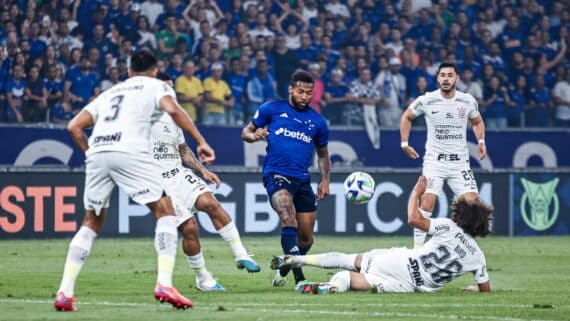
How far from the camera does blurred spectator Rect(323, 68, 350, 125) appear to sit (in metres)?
25.0

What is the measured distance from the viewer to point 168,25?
25.5m

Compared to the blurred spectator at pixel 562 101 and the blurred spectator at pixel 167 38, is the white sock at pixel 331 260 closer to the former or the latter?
the blurred spectator at pixel 167 38

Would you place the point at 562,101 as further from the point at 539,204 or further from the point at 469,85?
the point at 539,204

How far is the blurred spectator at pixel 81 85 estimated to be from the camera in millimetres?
23219

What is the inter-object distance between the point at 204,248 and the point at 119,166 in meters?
10.5

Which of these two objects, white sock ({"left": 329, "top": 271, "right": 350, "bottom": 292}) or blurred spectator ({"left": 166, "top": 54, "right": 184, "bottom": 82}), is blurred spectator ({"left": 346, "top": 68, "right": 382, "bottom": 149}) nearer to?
blurred spectator ({"left": 166, "top": 54, "right": 184, "bottom": 82})

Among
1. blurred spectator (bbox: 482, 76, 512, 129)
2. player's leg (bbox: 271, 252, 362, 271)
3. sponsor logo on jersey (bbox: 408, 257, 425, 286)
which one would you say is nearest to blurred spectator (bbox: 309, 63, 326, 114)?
blurred spectator (bbox: 482, 76, 512, 129)

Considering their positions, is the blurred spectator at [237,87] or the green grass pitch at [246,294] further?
the blurred spectator at [237,87]

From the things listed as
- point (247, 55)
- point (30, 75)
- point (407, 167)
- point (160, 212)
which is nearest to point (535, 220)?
point (407, 167)

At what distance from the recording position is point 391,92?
85.2 ft

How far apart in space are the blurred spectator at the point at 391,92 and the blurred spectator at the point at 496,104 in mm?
1845

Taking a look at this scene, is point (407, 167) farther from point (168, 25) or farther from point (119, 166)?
point (119, 166)

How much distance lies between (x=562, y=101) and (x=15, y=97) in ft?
38.0

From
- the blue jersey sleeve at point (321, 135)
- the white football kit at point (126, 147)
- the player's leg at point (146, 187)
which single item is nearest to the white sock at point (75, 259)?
the white football kit at point (126, 147)
